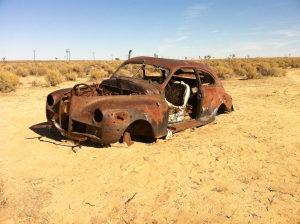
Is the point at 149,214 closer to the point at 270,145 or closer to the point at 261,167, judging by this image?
the point at 261,167

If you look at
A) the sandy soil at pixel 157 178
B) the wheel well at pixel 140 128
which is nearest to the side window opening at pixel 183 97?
the sandy soil at pixel 157 178

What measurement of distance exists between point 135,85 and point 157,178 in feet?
6.94

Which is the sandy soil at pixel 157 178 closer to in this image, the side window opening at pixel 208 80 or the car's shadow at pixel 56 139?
the car's shadow at pixel 56 139

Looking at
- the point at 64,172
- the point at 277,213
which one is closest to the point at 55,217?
the point at 64,172

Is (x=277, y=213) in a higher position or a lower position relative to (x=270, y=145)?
lower

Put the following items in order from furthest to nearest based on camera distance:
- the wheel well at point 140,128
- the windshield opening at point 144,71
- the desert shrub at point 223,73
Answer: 1. the desert shrub at point 223,73
2. the windshield opening at point 144,71
3. the wheel well at point 140,128

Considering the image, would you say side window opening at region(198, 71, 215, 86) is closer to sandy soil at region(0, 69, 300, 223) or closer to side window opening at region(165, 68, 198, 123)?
side window opening at region(165, 68, 198, 123)

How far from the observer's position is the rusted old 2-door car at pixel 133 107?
13.2 ft

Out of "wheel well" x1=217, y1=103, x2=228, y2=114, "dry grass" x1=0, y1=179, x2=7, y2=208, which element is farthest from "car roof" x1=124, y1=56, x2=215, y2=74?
"dry grass" x1=0, y1=179, x2=7, y2=208

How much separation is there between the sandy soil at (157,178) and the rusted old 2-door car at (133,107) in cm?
37

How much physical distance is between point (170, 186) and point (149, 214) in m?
0.66

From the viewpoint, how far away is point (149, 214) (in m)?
2.88

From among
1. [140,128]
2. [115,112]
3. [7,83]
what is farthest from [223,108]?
[7,83]

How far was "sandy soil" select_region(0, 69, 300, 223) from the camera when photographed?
2887mm
